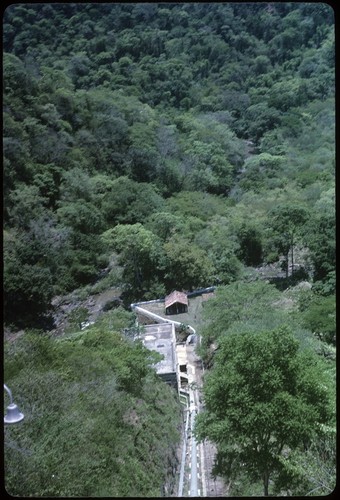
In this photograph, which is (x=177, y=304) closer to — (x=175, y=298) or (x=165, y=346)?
(x=175, y=298)

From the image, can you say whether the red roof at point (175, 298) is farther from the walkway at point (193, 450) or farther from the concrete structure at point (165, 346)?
the walkway at point (193, 450)

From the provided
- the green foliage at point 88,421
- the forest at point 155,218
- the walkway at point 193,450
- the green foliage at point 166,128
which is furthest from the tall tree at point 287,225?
the green foliage at point 88,421

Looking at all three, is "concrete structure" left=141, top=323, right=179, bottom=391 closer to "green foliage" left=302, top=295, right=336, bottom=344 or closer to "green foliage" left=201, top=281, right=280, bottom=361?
"green foliage" left=201, top=281, right=280, bottom=361

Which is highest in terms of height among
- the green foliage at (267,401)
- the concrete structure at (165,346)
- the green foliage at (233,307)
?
the green foliage at (267,401)

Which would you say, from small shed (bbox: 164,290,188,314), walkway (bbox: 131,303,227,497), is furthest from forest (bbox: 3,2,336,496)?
small shed (bbox: 164,290,188,314)

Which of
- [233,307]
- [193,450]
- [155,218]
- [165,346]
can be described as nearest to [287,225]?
[155,218]
